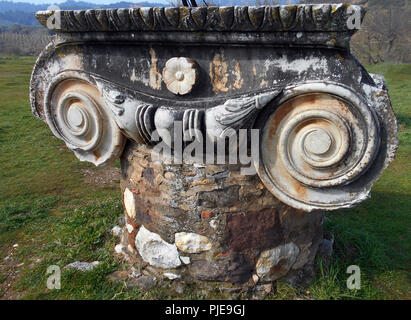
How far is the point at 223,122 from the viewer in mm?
2107

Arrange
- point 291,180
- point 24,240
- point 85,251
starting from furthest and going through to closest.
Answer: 1. point 24,240
2. point 85,251
3. point 291,180

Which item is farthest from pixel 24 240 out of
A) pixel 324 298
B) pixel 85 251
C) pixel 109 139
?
pixel 324 298

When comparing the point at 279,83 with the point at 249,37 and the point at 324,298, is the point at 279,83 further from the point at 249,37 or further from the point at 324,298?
the point at 324,298

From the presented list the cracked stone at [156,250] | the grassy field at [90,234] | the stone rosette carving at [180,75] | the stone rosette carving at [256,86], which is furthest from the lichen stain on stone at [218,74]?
the grassy field at [90,234]

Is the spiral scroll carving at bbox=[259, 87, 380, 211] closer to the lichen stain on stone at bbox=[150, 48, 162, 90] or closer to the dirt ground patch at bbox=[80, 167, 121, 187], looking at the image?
the lichen stain on stone at bbox=[150, 48, 162, 90]

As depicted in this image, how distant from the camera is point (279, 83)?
208cm

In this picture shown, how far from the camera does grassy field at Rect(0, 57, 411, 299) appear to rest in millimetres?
2684

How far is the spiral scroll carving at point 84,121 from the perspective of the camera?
2.55m

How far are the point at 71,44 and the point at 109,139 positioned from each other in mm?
730

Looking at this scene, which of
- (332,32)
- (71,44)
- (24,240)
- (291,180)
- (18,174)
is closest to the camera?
(332,32)

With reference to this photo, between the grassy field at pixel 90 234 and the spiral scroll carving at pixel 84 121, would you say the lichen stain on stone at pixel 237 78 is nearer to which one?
the spiral scroll carving at pixel 84 121

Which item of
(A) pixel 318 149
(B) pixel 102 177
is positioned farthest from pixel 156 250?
→ (B) pixel 102 177

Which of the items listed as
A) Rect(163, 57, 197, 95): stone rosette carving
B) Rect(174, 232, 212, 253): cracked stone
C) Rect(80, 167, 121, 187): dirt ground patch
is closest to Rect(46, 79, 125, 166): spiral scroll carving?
Rect(163, 57, 197, 95): stone rosette carving

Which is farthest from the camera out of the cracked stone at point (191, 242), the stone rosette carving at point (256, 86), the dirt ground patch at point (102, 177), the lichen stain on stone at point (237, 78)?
the dirt ground patch at point (102, 177)
